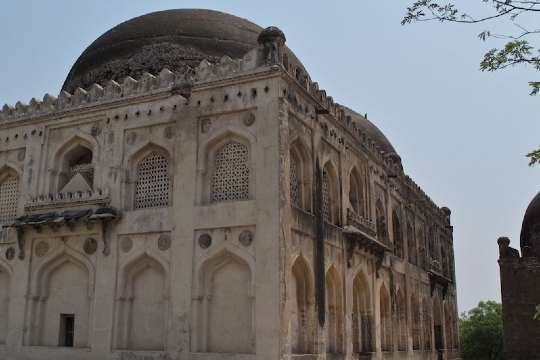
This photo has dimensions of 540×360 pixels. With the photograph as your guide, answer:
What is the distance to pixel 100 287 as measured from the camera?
1546cm

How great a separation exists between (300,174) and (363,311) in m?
5.52

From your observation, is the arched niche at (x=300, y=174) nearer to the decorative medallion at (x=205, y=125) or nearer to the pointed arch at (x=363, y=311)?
the decorative medallion at (x=205, y=125)

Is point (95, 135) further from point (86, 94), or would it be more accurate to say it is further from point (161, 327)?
point (161, 327)

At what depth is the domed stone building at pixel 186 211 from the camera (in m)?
14.1

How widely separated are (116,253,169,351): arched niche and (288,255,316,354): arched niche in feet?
9.93

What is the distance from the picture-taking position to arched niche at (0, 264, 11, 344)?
54.9ft

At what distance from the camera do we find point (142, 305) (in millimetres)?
15156

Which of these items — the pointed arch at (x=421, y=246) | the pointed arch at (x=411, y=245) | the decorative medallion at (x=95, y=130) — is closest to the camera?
the decorative medallion at (x=95, y=130)

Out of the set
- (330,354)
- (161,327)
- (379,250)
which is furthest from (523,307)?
(161,327)

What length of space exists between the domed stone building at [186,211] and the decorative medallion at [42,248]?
36 mm

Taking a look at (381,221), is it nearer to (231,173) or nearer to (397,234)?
(397,234)

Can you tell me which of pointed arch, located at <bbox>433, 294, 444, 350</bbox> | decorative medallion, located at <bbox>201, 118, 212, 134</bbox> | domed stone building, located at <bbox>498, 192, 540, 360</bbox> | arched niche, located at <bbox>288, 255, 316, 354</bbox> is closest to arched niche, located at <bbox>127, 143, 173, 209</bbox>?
decorative medallion, located at <bbox>201, 118, 212, 134</bbox>

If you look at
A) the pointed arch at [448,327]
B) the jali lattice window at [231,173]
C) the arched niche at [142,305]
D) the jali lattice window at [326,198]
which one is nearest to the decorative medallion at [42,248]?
the arched niche at [142,305]

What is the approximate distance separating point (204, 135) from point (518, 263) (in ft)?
58.5
